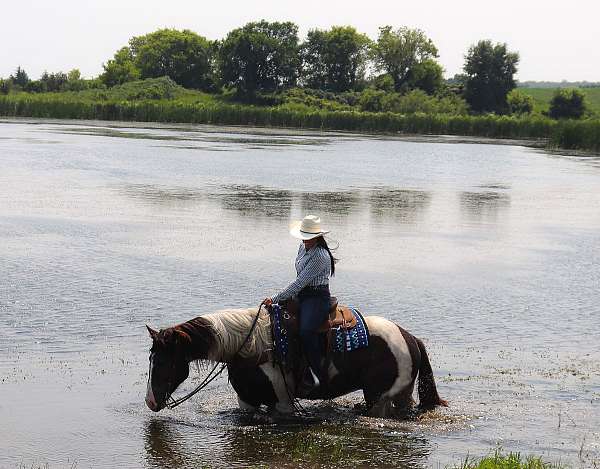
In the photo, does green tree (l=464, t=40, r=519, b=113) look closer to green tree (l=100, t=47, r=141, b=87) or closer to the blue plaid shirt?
green tree (l=100, t=47, r=141, b=87)

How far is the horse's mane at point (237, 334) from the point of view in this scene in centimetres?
998

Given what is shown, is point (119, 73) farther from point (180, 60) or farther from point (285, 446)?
point (285, 446)

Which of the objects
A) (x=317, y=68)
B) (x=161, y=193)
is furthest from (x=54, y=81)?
(x=161, y=193)

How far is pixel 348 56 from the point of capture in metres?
150

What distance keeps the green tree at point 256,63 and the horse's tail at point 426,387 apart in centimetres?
12886

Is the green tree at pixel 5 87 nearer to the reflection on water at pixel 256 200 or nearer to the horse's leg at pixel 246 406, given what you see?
the reflection on water at pixel 256 200

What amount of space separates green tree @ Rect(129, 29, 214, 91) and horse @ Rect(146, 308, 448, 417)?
138m

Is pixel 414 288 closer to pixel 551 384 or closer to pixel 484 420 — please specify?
pixel 551 384

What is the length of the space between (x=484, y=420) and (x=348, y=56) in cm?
14181

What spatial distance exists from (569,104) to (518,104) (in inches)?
376

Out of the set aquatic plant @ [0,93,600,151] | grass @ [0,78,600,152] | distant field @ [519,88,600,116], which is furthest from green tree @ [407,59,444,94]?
aquatic plant @ [0,93,600,151]


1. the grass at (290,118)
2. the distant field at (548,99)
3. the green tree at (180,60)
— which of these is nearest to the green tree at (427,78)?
the distant field at (548,99)

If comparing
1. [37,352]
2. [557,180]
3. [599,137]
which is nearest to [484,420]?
[37,352]

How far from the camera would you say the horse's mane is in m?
9.98
